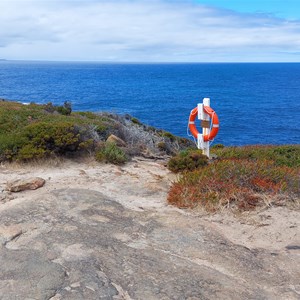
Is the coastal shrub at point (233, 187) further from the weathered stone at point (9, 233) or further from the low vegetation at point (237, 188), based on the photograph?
the weathered stone at point (9, 233)

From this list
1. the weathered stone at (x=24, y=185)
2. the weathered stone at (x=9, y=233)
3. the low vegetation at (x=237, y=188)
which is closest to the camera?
the weathered stone at (x=9, y=233)

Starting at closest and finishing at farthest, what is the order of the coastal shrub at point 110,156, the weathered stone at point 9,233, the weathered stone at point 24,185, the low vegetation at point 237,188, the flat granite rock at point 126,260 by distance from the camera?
the flat granite rock at point 126,260
the weathered stone at point 9,233
the low vegetation at point 237,188
the weathered stone at point 24,185
the coastal shrub at point 110,156

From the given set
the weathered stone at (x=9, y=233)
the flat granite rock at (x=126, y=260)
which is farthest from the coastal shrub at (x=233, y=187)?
the weathered stone at (x=9, y=233)

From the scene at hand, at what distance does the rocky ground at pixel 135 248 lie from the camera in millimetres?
4918

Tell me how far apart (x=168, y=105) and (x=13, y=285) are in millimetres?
57645

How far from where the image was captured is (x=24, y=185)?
868 centimetres

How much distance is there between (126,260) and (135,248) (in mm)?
444

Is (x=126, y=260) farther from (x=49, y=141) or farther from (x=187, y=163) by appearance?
(x=49, y=141)

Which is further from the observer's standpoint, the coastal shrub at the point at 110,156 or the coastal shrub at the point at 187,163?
the coastal shrub at the point at 110,156

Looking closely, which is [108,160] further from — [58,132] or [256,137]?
[256,137]

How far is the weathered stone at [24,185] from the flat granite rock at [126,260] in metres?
1.13

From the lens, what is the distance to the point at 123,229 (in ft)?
22.0

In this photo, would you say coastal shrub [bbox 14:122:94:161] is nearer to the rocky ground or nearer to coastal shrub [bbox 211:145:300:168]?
the rocky ground

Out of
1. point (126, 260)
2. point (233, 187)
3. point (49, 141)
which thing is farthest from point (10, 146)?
point (126, 260)
